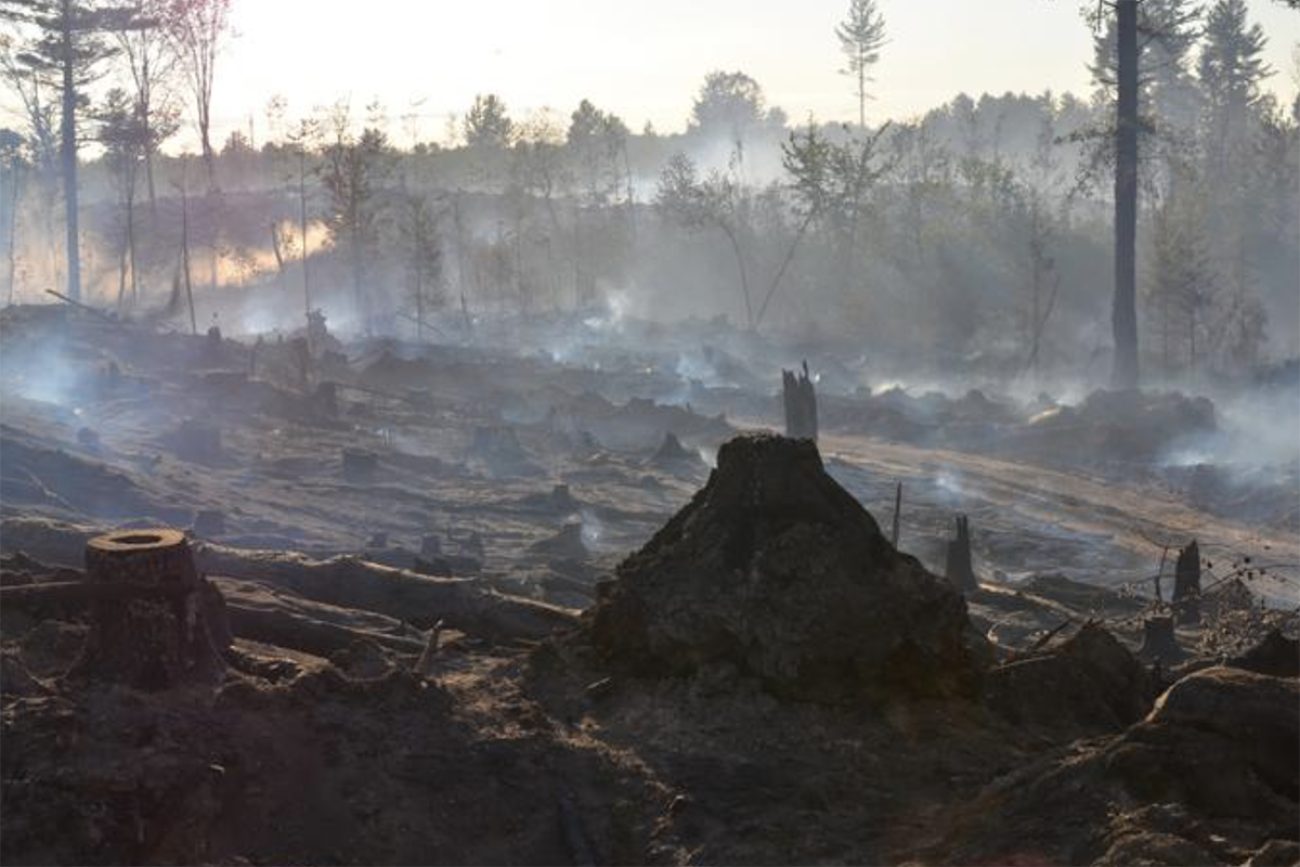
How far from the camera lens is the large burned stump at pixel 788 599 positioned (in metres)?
8.20

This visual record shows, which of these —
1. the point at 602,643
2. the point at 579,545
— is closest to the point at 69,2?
the point at 579,545

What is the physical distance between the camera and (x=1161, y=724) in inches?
261

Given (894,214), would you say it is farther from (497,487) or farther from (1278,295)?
(497,487)

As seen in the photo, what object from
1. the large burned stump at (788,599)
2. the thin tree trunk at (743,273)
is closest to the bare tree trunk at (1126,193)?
the thin tree trunk at (743,273)

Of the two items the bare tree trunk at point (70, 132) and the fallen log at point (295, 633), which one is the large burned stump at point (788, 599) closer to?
the fallen log at point (295, 633)

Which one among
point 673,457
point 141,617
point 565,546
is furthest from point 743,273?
point 141,617

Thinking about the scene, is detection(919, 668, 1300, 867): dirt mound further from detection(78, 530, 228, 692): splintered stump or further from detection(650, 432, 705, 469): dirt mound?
detection(650, 432, 705, 469): dirt mound

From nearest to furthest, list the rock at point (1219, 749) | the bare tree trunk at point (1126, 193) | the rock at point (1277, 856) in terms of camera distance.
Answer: the rock at point (1277, 856) < the rock at point (1219, 749) < the bare tree trunk at point (1126, 193)

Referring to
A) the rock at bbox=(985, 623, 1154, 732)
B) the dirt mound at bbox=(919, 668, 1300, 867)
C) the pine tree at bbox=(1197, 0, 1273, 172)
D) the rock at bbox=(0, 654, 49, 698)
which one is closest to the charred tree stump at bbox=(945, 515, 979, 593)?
the rock at bbox=(985, 623, 1154, 732)

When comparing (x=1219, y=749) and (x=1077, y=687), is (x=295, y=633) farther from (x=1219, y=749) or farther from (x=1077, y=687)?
(x=1219, y=749)

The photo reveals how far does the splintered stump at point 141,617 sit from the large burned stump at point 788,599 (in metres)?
2.83

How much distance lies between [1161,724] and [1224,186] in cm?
6353

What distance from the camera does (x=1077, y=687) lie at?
8508 mm

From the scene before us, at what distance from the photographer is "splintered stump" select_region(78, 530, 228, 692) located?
7410 mm
